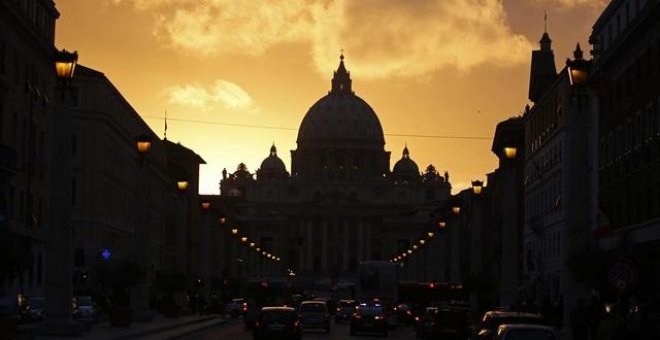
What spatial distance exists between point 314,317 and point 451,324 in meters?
19.5

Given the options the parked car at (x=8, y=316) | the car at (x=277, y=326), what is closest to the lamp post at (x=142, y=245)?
the car at (x=277, y=326)

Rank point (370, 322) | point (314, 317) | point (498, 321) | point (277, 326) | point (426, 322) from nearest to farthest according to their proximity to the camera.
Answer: point (498, 321) → point (277, 326) → point (426, 322) → point (370, 322) → point (314, 317)

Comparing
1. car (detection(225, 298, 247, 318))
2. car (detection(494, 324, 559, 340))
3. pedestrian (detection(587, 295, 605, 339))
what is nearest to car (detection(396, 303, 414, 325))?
car (detection(225, 298, 247, 318))

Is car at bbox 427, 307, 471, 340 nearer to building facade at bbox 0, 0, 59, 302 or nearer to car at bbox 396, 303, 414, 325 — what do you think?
building facade at bbox 0, 0, 59, 302

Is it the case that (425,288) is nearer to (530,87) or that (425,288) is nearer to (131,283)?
(530,87)

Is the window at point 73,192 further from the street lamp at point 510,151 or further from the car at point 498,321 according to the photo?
the car at point 498,321

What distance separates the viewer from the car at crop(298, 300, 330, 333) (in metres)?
68.8

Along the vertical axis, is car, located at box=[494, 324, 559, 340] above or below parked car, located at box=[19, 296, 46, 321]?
below

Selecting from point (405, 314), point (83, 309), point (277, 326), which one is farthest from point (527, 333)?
point (405, 314)

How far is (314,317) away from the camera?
68938 millimetres

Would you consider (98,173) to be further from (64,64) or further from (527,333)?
(527,333)

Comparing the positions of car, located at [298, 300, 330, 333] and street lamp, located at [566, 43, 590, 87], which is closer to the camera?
street lamp, located at [566, 43, 590, 87]

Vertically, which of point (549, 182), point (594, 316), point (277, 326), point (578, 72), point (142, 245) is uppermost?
point (549, 182)

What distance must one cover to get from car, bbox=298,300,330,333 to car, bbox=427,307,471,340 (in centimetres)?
1791
